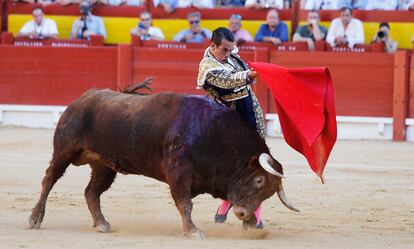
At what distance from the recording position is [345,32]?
13453 millimetres

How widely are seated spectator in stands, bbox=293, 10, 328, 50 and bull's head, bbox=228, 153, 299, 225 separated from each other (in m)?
7.11

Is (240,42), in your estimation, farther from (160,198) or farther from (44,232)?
(44,232)

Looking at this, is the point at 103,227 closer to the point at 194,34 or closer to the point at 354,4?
the point at 194,34

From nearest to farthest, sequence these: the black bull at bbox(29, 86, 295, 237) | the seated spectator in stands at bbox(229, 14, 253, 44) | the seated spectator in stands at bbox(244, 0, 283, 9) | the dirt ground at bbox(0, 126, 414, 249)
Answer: the dirt ground at bbox(0, 126, 414, 249), the black bull at bbox(29, 86, 295, 237), the seated spectator in stands at bbox(229, 14, 253, 44), the seated spectator in stands at bbox(244, 0, 283, 9)

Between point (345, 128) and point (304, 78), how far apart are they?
22.8 feet

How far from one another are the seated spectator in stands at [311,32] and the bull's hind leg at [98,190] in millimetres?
6704

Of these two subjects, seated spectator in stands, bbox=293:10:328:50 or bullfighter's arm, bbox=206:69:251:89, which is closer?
bullfighter's arm, bbox=206:69:251:89

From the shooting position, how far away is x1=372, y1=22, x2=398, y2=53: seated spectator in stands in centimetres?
1328

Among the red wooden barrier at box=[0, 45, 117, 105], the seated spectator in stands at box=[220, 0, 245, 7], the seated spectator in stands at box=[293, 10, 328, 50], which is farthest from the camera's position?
the seated spectator in stands at box=[220, 0, 245, 7]

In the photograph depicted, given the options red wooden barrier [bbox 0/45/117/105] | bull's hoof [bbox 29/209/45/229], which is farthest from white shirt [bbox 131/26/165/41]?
bull's hoof [bbox 29/209/45/229]

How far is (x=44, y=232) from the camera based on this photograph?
21.7 ft

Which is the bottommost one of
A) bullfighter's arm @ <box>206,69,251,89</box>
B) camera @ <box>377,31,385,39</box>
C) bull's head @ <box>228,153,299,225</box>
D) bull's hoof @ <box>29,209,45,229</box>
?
bull's hoof @ <box>29,209,45,229</box>

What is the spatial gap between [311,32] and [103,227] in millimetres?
7319

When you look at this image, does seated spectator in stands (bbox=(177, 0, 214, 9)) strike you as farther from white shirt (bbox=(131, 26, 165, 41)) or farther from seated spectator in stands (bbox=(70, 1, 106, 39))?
seated spectator in stands (bbox=(70, 1, 106, 39))
